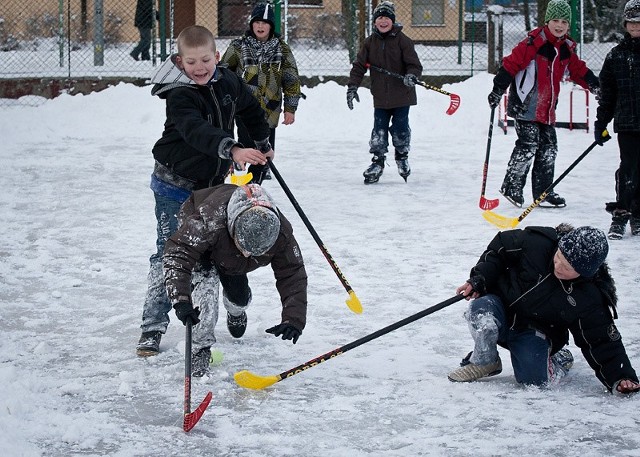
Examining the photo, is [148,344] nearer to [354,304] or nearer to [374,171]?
[354,304]

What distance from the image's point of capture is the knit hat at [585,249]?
4.00 m

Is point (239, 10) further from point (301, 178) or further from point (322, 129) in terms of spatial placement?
point (301, 178)

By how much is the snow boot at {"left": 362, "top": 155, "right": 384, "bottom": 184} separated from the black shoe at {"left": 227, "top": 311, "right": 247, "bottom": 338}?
15.3ft

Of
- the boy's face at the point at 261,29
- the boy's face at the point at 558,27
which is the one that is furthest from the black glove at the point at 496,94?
the boy's face at the point at 261,29

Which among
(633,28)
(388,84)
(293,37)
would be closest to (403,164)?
(388,84)

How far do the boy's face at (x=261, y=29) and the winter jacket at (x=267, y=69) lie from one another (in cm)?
5

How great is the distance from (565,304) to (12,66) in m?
11.9

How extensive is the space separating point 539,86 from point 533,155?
58cm

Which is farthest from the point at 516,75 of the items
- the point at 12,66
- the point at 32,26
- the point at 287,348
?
the point at 32,26

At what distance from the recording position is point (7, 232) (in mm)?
7430

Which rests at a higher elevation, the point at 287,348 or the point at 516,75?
the point at 516,75

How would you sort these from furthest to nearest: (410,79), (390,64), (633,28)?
(390,64)
(410,79)
(633,28)

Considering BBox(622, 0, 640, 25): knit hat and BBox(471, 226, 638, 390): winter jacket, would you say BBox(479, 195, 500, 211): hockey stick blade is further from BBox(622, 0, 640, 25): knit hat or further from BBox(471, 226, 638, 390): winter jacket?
BBox(471, 226, 638, 390): winter jacket

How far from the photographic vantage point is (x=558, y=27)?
7.88 m
